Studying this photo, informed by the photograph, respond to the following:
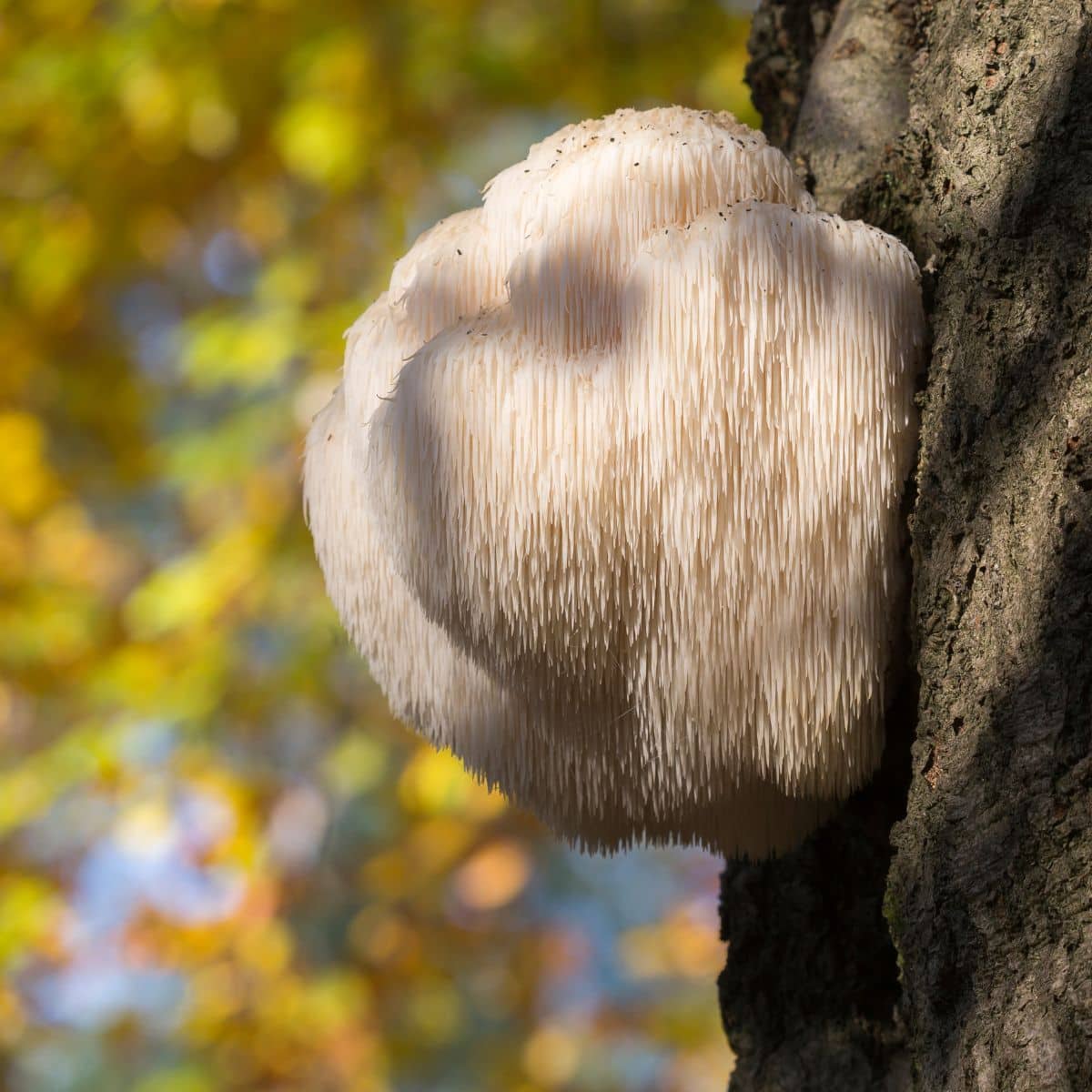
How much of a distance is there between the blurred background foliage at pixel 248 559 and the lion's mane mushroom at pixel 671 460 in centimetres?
332

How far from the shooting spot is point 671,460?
1143mm

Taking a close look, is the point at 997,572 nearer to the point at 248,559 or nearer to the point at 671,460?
the point at 671,460

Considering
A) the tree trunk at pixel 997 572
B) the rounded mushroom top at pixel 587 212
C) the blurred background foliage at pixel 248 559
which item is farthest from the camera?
the blurred background foliage at pixel 248 559

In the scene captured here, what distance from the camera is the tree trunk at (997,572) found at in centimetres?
111

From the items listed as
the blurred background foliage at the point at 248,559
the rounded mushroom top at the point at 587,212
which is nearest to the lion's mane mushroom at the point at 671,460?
the rounded mushroom top at the point at 587,212

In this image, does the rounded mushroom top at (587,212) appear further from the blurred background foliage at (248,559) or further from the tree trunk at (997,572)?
the blurred background foliage at (248,559)

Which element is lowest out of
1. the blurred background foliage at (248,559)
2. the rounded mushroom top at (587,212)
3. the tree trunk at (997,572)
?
the tree trunk at (997,572)

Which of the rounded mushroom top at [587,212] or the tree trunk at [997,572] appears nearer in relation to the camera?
the tree trunk at [997,572]

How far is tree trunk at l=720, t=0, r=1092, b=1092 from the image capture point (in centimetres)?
111

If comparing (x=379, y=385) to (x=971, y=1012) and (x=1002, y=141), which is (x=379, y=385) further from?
(x=971, y=1012)

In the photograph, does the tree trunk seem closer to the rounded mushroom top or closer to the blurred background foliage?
the rounded mushroom top

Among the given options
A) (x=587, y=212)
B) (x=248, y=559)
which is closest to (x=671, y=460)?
(x=587, y=212)

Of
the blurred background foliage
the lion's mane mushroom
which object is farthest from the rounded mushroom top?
the blurred background foliage

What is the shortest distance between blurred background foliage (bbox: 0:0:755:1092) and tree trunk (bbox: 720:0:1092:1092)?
3175mm
